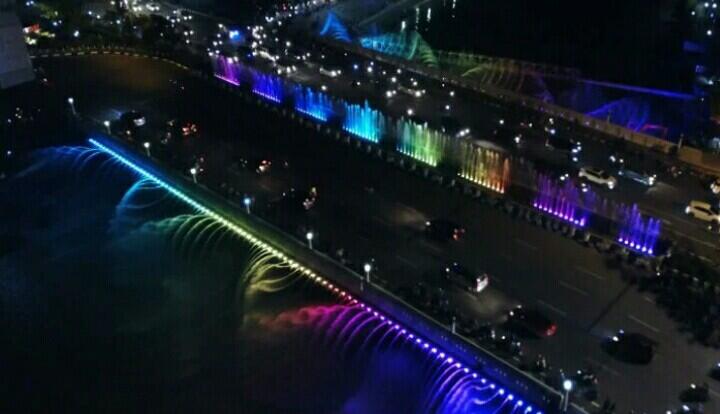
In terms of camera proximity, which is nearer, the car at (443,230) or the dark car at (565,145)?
the car at (443,230)

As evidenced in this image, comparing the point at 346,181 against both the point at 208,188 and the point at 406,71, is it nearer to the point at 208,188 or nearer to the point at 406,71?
the point at 208,188

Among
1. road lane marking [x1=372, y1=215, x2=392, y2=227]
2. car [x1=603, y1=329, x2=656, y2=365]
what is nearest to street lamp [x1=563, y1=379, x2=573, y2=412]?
car [x1=603, y1=329, x2=656, y2=365]

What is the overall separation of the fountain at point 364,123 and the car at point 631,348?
2873 cm

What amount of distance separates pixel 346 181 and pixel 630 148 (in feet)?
81.1

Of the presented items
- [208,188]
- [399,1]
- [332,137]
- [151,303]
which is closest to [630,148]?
[332,137]

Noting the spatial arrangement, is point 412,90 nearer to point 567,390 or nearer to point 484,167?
point 484,167

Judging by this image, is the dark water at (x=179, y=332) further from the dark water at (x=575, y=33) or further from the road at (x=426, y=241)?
the dark water at (x=575, y=33)

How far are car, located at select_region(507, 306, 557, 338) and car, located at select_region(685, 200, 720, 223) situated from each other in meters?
16.4

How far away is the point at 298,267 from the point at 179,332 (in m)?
9.50

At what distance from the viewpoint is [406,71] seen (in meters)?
70.1

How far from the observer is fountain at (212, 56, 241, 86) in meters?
69.1

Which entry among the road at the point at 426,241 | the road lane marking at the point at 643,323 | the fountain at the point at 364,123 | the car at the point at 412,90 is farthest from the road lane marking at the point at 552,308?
the car at the point at 412,90

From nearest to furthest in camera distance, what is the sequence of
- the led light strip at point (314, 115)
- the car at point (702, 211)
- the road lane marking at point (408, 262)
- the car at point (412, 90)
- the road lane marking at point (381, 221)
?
1. the road lane marking at point (408, 262)
2. the car at point (702, 211)
3. the road lane marking at point (381, 221)
4. the led light strip at point (314, 115)
5. the car at point (412, 90)

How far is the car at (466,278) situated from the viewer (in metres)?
40.4
